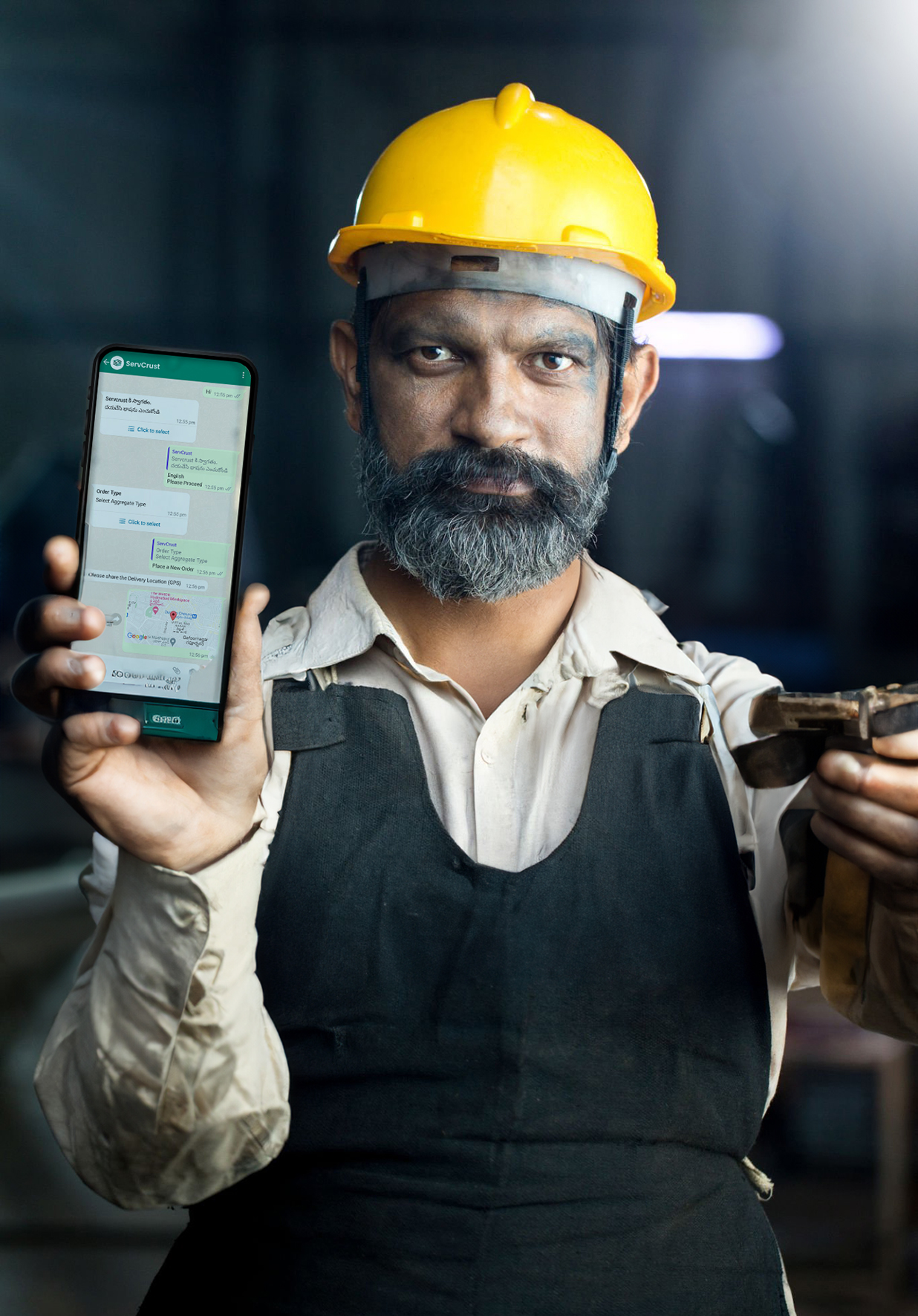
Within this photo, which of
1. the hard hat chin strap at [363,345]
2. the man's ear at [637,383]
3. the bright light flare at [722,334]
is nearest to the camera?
the hard hat chin strap at [363,345]

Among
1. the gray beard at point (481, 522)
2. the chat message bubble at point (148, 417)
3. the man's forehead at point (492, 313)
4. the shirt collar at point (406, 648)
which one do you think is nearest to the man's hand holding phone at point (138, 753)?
the chat message bubble at point (148, 417)

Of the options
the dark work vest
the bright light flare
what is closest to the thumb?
the dark work vest

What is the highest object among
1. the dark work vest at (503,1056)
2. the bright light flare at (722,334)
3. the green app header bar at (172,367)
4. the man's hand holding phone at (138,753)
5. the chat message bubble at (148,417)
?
the bright light flare at (722,334)

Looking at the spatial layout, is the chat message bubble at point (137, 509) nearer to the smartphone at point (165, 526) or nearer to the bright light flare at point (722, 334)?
the smartphone at point (165, 526)

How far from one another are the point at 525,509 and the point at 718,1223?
801 millimetres

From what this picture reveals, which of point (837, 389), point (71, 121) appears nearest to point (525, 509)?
point (837, 389)

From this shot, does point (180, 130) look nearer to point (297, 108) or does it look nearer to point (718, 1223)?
point (297, 108)

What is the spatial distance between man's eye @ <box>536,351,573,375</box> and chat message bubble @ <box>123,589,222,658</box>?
0.59 meters

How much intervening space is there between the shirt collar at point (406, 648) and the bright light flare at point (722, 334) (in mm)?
Result: 2604

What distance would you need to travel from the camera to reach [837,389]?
3.86 meters

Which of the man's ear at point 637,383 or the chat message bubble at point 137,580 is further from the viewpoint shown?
the man's ear at point 637,383

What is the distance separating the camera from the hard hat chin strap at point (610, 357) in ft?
4.89

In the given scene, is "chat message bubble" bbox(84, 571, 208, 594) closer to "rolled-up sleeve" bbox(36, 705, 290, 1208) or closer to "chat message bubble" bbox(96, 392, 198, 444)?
"chat message bubble" bbox(96, 392, 198, 444)

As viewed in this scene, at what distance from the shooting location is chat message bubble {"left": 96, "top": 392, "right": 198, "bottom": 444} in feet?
3.44
